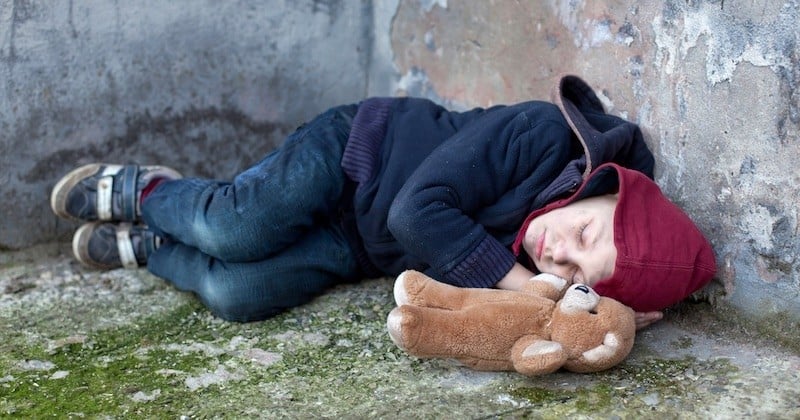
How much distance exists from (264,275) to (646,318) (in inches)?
35.2

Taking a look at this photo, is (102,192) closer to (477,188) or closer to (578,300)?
(477,188)

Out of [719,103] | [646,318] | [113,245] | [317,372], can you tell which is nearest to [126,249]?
[113,245]

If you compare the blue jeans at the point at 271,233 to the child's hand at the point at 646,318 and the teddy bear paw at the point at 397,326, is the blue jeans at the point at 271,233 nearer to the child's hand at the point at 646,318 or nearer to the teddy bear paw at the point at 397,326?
the teddy bear paw at the point at 397,326

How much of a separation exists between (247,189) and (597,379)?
3.17 feet

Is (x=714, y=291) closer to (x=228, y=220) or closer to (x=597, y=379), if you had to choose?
(x=597, y=379)

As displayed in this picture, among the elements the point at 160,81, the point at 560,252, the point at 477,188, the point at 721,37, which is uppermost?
the point at 721,37

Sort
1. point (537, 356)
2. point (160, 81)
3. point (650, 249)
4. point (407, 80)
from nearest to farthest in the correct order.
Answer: point (537, 356)
point (650, 249)
point (160, 81)
point (407, 80)

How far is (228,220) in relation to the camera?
231 cm

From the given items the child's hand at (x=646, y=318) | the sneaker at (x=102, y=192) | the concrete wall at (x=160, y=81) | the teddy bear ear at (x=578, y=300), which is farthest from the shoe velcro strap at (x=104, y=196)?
the child's hand at (x=646, y=318)

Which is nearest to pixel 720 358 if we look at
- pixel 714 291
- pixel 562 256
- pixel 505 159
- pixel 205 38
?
pixel 714 291

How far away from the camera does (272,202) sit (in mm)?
2303

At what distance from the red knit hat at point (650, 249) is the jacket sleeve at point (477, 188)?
0.13m

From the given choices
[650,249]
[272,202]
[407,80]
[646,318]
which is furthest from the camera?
[407,80]

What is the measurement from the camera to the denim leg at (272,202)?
7.55 ft
